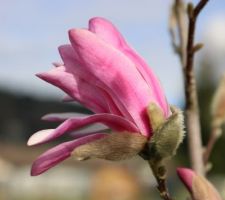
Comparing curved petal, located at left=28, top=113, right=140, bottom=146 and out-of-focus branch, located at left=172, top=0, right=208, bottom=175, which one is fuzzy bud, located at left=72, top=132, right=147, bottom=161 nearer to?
curved petal, located at left=28, top=113, right=140, bottom=146

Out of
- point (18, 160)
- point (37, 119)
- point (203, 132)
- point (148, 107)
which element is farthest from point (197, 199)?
point (37, 119)

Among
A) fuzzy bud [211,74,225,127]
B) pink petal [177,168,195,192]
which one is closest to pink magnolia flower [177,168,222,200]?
pink petal [177,168,195,192]

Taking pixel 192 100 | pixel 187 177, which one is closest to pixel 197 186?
pixel 187 177

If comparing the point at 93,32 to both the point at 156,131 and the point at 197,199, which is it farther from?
the point at 197,199

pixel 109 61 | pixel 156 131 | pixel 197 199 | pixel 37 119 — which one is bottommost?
pixel 37 119

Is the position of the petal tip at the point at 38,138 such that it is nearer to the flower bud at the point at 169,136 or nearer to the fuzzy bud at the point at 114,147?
the fuzzy bud at the point at 114,147

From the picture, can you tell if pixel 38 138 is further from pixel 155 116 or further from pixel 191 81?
pixel 191 81
